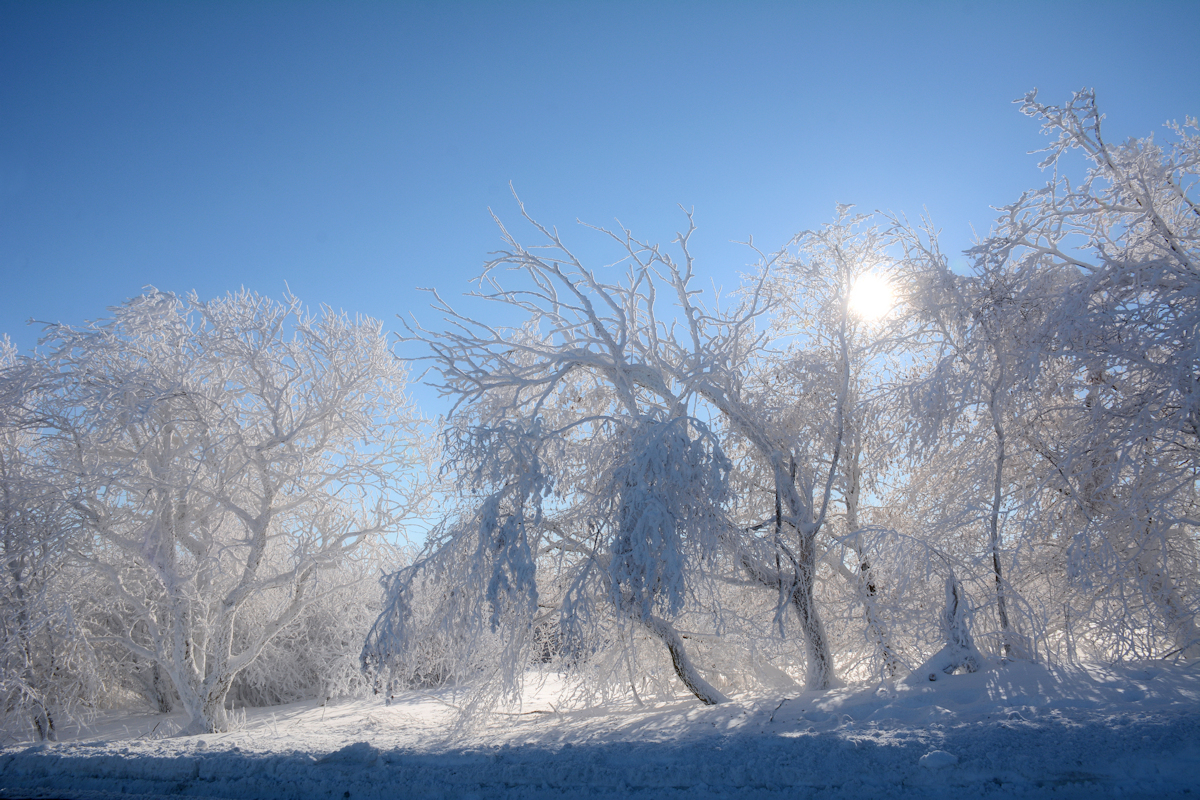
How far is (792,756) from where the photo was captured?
372 cm

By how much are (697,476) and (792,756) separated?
3.09 m

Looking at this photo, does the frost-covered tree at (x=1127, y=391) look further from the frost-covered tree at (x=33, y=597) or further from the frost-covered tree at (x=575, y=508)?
the frost-covered tree at (x=33, y=597)

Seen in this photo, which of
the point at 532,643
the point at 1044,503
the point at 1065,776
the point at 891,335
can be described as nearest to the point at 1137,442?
the point at 1044,503

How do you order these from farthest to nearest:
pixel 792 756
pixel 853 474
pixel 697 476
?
pixel 853 474, pixel 697 476, pixel 792 756

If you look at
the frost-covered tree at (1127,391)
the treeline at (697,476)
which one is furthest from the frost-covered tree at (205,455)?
the frost-covered tree at (1127,391)

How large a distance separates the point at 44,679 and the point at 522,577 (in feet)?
33.8

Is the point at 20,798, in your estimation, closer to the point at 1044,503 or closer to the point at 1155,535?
the point at 1155,535

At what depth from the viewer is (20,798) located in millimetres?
4480

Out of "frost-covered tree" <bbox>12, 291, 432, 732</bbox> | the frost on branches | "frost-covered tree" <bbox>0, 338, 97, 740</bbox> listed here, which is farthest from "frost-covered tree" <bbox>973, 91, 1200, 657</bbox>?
"frost-covered tree" <bbox>0, 338, 97, 740</bbox>

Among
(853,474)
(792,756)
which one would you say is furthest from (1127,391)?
(792,756)

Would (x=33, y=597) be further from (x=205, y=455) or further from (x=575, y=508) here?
(x=575, y=508)

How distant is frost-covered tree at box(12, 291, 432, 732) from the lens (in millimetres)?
9750

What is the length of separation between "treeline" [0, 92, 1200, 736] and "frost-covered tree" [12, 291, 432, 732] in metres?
0.06

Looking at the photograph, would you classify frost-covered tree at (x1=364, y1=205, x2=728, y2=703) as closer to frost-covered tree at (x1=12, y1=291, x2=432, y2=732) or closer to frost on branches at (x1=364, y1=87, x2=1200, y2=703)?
frost on branches at (x1=364, y1=87, x2=1200, y2=703)
